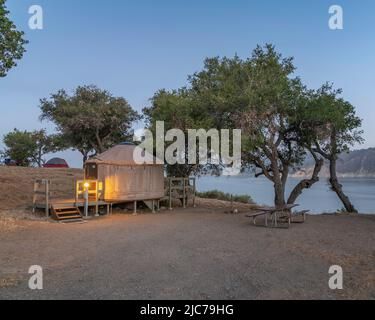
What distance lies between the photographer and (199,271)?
6.00 m

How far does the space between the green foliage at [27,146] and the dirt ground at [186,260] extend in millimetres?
36568

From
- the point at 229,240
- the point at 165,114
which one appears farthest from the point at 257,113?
the point at 229,240

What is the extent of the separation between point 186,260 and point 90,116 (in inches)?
813

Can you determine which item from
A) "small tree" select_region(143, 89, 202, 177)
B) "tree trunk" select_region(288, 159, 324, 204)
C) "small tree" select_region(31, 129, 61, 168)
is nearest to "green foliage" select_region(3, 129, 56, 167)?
"small tree" select_region(31, 129, 61, 168)

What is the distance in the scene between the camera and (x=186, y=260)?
269 inches

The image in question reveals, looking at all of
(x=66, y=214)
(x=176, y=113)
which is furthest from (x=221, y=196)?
(x=66, y=214)

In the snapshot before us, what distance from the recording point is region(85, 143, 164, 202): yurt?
14969 mm

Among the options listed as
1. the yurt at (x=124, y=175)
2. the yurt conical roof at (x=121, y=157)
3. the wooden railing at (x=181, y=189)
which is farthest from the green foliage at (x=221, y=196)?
the yurt conical roof at (x=121, y=157)

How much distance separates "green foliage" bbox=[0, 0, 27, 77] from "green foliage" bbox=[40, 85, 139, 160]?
12750mm

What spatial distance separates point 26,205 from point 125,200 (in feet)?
14.9

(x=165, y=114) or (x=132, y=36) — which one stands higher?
(x=132, y=36)

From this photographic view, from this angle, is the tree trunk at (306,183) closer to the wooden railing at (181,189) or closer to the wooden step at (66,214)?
the wooden railing at (181,189)

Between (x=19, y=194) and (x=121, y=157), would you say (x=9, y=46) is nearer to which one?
(x=121, y=157)
